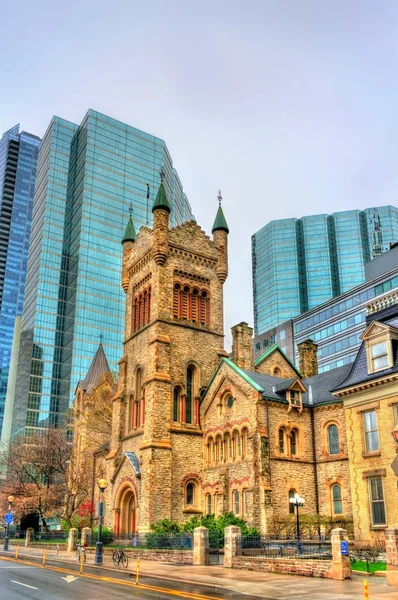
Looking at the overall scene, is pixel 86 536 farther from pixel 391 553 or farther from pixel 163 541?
pixel 391 553

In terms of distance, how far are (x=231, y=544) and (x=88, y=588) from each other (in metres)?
9.13

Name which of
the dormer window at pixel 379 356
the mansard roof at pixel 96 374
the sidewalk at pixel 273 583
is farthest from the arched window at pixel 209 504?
the mansard roof at pixel 96 374

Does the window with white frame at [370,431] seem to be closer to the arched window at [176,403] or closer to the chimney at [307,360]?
the arched window at [176,403]

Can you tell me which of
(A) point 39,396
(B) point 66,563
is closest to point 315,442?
(B) point 66,563

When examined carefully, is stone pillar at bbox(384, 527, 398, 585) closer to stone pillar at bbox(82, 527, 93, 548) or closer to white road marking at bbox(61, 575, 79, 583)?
white road marking at bbox(61, 575, 79, 583)

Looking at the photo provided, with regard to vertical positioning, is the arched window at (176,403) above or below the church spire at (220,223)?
below

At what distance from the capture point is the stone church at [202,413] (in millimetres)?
35719

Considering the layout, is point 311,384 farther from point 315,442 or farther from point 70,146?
point 70,146

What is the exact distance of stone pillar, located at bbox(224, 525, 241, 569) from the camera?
2508 centimetres

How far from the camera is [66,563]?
2875 centimetres

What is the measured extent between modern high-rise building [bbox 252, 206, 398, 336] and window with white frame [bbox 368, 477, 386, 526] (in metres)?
128

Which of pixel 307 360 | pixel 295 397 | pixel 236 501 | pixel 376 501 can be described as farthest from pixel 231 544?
pixel 307 360

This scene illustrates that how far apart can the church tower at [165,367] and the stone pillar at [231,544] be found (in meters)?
12.0

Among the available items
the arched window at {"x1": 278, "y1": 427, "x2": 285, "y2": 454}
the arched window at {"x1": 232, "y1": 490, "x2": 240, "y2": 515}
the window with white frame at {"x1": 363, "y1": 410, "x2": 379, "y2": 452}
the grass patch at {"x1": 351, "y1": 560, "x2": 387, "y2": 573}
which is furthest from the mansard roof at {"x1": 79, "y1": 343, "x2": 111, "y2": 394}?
the grass patch at {"x1": 351, "y1": 560, "x2": 387, "y2": 573}
